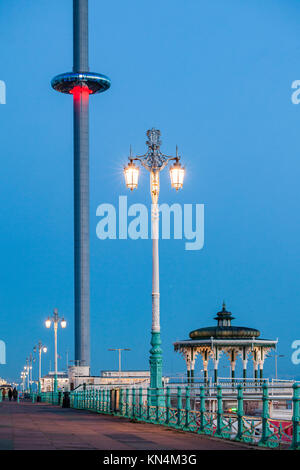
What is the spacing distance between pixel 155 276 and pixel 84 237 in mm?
109622

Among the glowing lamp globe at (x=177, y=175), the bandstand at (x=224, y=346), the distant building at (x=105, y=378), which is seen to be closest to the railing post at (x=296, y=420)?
the glowing lamp globe at (x=177, y=175)

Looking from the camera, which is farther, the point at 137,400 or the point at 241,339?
the point at 241,339

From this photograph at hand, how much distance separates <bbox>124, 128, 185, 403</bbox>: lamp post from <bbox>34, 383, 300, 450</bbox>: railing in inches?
51.8

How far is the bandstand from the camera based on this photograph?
6344 centimetres

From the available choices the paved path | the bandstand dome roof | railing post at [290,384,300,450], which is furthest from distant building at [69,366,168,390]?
railing post at [290,384,300,450]

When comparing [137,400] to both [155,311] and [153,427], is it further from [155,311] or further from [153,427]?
[153,427]

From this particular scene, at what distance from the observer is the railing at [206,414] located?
1658 centimetres

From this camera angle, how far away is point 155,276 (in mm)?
30125

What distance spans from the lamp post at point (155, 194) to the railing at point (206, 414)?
1.32 metres

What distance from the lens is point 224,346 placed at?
210 ft

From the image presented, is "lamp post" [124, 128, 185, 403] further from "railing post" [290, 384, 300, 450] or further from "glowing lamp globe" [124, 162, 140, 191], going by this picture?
"railing post" [290, 384, 300, 450]

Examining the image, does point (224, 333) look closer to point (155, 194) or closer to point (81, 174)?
point (155, 194)

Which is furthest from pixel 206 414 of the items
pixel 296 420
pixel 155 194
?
pixel 155 194
